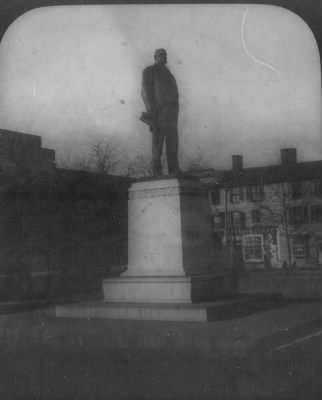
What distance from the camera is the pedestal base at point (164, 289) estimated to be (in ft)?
26.5

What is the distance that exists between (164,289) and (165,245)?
31.7 inches

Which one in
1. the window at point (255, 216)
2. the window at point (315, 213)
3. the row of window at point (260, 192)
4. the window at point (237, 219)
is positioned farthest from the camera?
the window at point (315, 213)

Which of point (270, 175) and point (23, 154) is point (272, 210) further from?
point (23, 154)

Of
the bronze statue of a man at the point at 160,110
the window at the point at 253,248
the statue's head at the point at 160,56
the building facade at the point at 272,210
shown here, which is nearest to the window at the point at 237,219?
the building facade at the point at 272,210

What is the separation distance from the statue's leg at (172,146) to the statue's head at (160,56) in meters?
1.13

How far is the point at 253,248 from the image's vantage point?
18203mm

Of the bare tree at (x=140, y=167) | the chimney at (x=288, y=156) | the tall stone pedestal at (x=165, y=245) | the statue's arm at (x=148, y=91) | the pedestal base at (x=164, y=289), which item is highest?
the statue's arm at (x=148, y=91)

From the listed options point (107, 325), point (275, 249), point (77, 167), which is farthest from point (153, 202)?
point (275, 249)

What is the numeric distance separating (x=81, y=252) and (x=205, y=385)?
1272cm

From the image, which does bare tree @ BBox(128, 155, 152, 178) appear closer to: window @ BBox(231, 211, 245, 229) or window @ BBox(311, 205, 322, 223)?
Answer: window @ BBox(231, 211, 245, 229)

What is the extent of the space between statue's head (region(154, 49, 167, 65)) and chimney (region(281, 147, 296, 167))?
428 centimetres

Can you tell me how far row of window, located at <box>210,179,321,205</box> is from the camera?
14226 millimetres

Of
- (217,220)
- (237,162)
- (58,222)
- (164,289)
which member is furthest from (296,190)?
(164,289)

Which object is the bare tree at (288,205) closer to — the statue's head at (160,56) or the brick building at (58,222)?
the brick building at (58,222)
